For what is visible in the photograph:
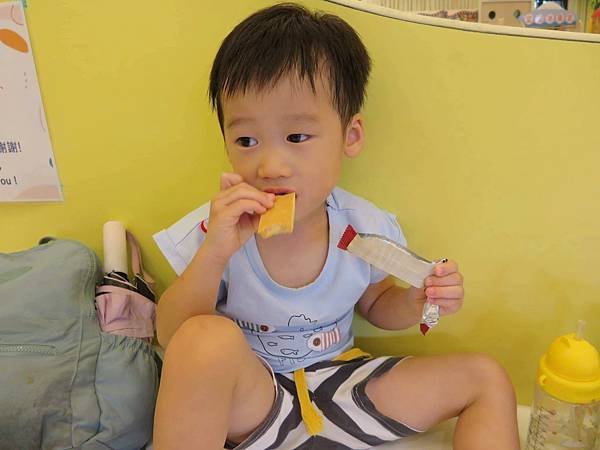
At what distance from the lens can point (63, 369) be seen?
2.38 feet

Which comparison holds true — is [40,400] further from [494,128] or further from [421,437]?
[494,128]

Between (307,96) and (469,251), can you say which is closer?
(307,96)

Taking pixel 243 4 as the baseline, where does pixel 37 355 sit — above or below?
below

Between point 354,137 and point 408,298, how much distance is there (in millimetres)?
229

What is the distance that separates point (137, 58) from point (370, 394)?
56 cm

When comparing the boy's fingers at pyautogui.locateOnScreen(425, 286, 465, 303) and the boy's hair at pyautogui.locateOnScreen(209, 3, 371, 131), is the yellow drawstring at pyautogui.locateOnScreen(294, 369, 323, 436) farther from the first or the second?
the boy's hair at pyautogui.locateOnScreen(209, 3, 371, 131)

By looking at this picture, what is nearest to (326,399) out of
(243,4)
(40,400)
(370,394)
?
(370,394)

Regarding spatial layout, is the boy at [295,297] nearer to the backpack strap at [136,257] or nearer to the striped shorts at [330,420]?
the striped shorts at [330,420]

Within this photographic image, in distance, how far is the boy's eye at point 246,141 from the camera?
25.6 inches

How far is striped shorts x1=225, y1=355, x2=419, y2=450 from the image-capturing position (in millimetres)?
684

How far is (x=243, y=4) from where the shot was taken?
0.74m

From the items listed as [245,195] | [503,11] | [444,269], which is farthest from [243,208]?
[503,11]

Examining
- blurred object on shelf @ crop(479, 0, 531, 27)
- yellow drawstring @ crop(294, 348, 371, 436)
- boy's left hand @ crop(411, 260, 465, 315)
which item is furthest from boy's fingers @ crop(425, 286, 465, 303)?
blurred object on shelf @ crop(479, 0, 531, 27)

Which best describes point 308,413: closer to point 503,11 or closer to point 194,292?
point 194,292
